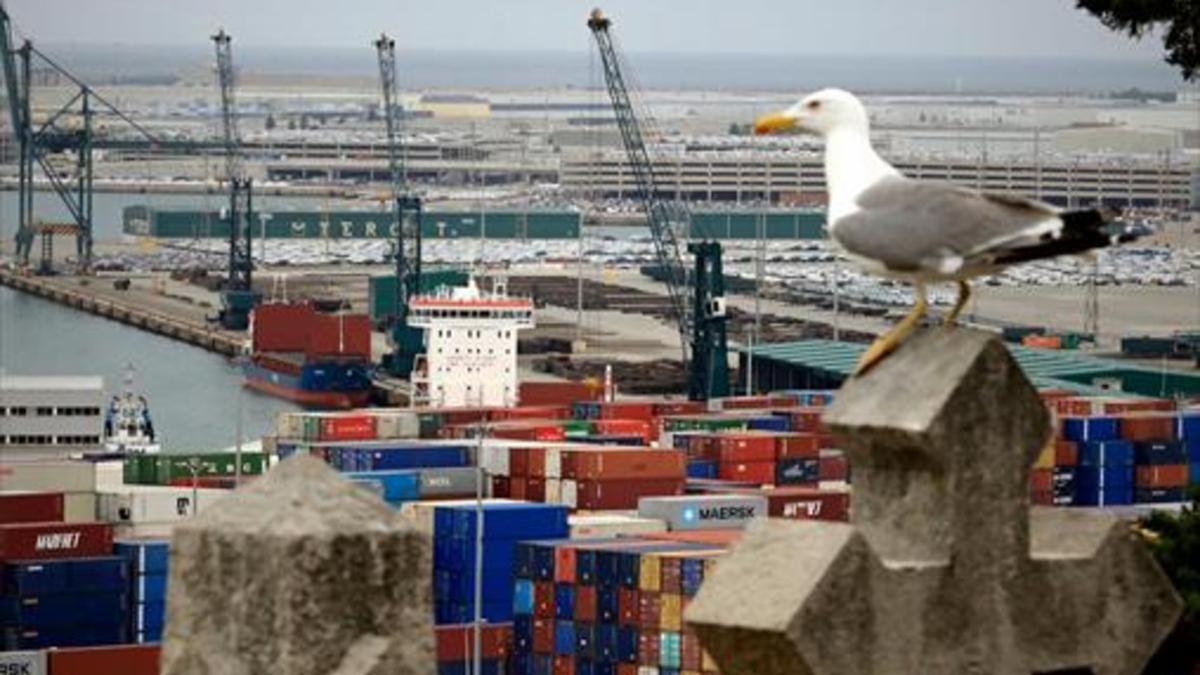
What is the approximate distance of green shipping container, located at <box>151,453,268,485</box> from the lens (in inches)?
1401

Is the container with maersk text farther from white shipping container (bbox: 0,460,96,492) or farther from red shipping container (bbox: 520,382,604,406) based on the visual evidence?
red shipping container (bbox: 520,382,604,406)

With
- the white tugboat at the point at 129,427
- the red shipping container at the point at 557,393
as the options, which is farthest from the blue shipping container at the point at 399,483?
the red shipping container at the point at 557,393

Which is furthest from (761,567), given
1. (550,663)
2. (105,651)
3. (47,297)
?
(47,297)

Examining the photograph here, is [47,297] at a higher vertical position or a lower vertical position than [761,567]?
lower

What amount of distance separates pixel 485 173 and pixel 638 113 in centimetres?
2191

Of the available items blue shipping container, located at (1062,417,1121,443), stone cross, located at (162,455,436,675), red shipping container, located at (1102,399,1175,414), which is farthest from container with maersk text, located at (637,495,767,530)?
stone cross, located at (162,455,436,675)

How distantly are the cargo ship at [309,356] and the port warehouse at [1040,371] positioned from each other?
5862 mm

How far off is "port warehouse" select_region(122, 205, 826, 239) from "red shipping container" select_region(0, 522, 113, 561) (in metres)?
83.6

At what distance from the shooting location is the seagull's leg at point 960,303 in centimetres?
371

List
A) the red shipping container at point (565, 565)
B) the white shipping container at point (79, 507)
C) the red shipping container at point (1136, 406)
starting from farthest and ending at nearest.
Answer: the red shipping container at point (1136, 406), the white shipping container at point (79, 507), the red shipping container at point (565, 565)

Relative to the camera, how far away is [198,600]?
333 centimetres

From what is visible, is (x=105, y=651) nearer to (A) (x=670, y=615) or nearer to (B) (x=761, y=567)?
(A) (x=670, y=615)

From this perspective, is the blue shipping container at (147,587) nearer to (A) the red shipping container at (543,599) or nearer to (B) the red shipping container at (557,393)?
(A) the red shipping container at (543,599)

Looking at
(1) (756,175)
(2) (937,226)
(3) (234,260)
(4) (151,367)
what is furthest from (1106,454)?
(1) (756,175)
